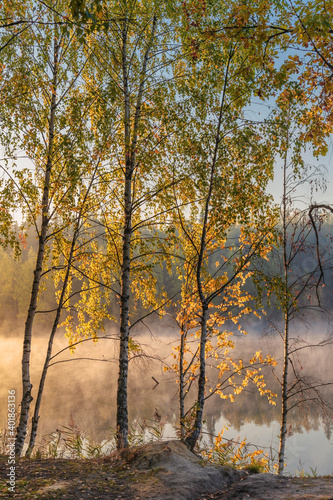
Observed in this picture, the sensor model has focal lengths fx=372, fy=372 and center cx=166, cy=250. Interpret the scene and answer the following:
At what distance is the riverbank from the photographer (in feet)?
13.9

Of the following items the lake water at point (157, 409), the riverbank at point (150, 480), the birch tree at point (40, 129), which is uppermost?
the birch tree at point (40, 129)

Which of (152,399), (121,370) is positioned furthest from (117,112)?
(152,399)

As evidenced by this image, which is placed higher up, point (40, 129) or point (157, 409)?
point (40, 129)

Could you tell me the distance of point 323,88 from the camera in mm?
4164

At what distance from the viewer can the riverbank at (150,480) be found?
13.9 ft

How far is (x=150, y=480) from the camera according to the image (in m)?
4.73

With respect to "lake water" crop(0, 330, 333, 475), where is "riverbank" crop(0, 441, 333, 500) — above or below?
above

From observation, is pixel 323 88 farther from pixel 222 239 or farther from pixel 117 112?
pixel 117 112

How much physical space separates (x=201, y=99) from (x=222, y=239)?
2.66m

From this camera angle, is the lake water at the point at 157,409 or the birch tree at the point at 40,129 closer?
the birch tree at the point at 40,129

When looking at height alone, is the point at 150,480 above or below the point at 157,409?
above

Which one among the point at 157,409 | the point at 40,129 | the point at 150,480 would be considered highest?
the point at 40,129

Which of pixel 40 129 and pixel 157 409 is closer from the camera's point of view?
pixel 40 129

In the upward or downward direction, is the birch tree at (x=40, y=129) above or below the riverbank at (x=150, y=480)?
above
